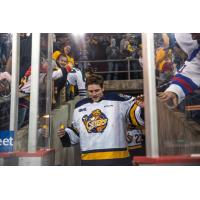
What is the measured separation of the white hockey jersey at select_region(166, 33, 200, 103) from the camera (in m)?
1.69

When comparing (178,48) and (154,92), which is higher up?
(178,48)

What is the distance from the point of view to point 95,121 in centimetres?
170

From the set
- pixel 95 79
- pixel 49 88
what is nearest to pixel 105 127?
pixel 95 79

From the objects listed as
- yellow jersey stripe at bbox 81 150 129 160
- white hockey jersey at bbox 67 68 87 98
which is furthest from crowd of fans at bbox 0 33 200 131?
yellow jersey stripe at bbox 81 150 129 160

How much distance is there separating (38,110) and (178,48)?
85 cm

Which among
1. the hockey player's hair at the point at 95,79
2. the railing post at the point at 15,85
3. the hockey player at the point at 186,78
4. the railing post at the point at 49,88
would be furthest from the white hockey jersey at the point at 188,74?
the railing post at the point at 15,85

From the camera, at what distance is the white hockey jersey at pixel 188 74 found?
5.56 ft

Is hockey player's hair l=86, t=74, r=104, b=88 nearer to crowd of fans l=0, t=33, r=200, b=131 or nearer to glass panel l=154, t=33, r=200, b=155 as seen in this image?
crowd of fans l=0, t=33, r=200, b=131

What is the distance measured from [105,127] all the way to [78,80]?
1.01 ft

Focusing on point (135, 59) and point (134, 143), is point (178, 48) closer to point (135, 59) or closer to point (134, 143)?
point (135, 59)

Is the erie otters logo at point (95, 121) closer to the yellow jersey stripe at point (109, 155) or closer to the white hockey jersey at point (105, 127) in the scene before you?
the white hockey jersey at point (105, 127)

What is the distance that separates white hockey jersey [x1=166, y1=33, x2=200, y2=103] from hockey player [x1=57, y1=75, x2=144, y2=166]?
0.23 metres

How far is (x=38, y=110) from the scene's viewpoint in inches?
67.7
